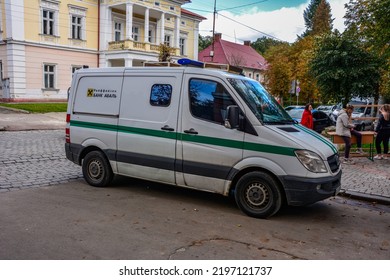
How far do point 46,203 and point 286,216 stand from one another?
399 centimetres

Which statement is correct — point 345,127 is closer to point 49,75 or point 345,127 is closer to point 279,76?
point 49,75

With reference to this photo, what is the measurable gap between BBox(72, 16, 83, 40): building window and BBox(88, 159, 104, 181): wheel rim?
28.3 m

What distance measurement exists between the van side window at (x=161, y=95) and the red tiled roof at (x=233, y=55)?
48394 millimetres

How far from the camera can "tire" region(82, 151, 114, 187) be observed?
294 inches

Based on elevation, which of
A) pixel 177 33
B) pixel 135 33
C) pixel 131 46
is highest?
pixel 177 33

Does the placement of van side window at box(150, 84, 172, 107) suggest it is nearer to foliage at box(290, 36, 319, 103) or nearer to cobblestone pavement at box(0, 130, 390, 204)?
cobblestone pavement at box(0, 130, 390, 204)

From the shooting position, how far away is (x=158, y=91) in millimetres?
6766

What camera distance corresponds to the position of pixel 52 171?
880 cm

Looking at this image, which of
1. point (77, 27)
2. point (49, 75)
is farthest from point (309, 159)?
point (77, 27)

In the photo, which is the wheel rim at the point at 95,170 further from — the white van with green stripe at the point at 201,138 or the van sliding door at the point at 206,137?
the van sliding door at the point at 206,137

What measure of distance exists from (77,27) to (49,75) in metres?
5.35

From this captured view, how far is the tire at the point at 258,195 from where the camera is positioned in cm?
582

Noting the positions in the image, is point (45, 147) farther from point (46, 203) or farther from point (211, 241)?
point (211, 241)

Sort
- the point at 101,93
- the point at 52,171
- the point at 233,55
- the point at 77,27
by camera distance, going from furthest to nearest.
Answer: the point at 233,55, the point at 77,27, the point at 52,171, the point at 101,93
